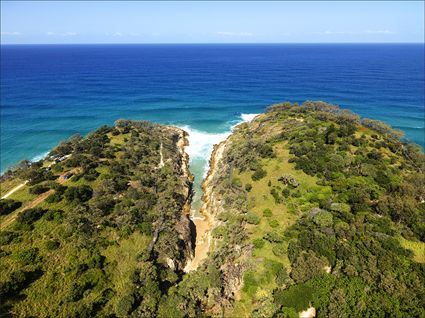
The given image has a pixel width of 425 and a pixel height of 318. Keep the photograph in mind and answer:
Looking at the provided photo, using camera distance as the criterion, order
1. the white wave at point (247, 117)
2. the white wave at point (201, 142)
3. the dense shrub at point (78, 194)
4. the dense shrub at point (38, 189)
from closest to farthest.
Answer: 1. the dense shrub at point (78, 194)
2. the dense shrub at point (38, 189)
3. the white wave at point (201, 142)
4. the white wave at point (247, 117)

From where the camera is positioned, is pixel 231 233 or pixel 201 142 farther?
pixel 201 142

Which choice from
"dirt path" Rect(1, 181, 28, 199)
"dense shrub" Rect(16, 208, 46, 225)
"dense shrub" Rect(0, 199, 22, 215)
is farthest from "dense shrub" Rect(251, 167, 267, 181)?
"dirt path" Rect(1, 181, 28, 199)

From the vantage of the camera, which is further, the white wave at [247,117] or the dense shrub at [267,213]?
the white wave at [247,117]

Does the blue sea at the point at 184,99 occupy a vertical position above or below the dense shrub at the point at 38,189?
A: above

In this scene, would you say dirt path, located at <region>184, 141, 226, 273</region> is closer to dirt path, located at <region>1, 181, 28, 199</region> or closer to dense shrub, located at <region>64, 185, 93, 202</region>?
dense shrub, located at <region>64, 185, 93, 202</region>

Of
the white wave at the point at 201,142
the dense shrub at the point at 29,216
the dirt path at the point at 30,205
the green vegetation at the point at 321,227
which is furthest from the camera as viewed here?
the white wave at the point at 201,142

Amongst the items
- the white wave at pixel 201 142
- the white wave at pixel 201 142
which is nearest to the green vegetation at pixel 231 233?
the white wave at pixel 201 142

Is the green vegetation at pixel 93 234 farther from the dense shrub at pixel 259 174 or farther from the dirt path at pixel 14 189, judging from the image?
the dense shrub at pixel 259 174

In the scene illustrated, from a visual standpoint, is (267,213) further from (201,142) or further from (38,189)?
(201,142)

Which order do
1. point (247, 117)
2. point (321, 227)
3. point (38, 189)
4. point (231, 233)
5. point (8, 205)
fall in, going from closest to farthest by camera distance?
point (321, 227) < point (231, 233) < point (8, 205) < point (38, 189) < point (247, 117)

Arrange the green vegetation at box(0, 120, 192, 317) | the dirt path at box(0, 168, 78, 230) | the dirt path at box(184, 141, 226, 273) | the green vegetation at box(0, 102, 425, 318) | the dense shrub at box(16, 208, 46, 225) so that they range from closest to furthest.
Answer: the green vegetation at box(0, 102, 425, 318) < the green vegetation at box(0, 120, 192, 317) < the dense shrub at box(16, 208, 46, 225) < the dirt path at box(0, 168, 78, 230) < the dirt path at box(184, 141, 226, 273)

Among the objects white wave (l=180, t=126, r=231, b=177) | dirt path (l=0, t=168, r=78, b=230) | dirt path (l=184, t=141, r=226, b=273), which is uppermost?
dirt path (l=0, t=168, r=78, b=230)

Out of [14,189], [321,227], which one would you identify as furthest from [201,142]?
[321,227]
